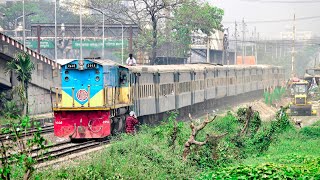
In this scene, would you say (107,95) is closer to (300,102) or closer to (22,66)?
(22,66)

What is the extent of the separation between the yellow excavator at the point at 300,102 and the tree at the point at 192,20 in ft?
52.8

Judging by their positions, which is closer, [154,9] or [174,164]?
[174,164]

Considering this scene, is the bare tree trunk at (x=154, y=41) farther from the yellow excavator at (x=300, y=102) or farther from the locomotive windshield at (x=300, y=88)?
the locomotive windshield at (x=300, y=88)

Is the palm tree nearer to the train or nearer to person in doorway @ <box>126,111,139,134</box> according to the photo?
the train

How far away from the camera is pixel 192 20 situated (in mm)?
57188

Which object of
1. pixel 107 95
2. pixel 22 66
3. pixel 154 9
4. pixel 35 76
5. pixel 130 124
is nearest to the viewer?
pixel 107 95

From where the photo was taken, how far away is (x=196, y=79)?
36156 millimetres

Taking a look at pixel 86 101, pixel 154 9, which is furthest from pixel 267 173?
pixel 154 9

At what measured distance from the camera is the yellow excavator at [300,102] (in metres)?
39.8

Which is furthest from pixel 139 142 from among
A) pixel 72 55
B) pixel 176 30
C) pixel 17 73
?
pixel 72 55

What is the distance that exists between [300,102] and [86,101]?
22.7 m

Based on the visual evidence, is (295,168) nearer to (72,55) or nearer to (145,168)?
(145,168)

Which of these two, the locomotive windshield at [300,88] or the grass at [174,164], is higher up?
the locomotive windshield at [300,88]

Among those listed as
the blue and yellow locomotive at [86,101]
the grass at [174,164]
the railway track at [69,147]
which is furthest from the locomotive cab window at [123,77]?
the grass at [174,164]
